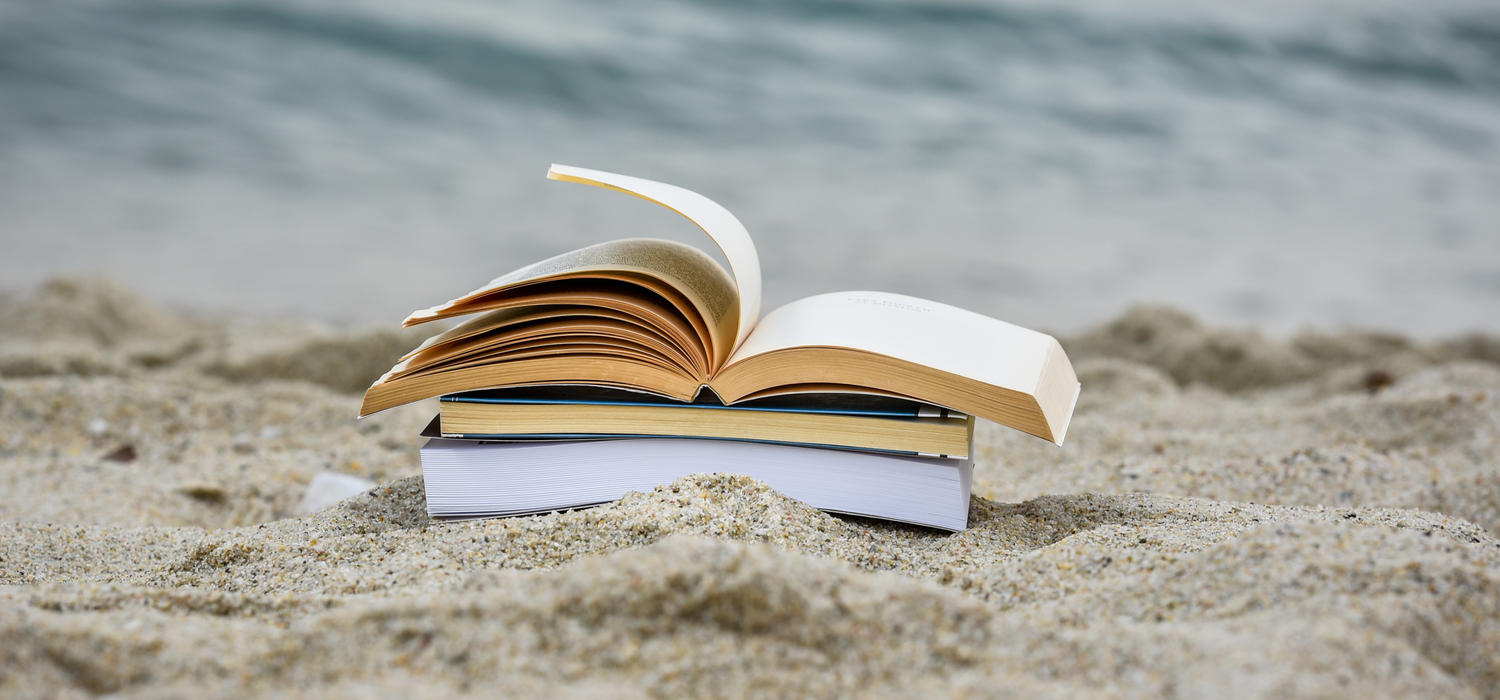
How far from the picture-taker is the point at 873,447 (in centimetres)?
173

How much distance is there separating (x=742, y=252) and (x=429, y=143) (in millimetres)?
6619

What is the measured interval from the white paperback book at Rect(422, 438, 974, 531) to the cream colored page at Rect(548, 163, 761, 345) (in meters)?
0.22

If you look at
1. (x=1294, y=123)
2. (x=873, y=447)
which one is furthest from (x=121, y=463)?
(x=1294, y=123)

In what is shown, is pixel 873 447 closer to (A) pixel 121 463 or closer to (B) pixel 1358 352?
(A) pixel 121 463

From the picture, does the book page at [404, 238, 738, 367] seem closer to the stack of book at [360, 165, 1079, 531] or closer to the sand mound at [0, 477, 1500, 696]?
the stack of book at [360, 165, 1079, 531]

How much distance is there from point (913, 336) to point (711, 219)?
401 millimetres

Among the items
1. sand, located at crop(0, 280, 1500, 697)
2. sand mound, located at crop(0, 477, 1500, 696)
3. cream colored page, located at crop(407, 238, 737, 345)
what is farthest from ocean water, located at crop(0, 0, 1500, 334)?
sand mound, located at crop(0, 477, 1500, 696)

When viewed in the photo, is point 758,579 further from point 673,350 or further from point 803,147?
point 803,147

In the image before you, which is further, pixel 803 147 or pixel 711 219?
pixel 803 147

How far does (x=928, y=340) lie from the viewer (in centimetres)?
178

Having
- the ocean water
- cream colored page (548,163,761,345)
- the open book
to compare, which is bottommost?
the open book

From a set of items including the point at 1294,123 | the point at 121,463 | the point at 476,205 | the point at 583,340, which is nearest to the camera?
the point at 583,340

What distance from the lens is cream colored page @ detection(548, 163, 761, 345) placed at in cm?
167

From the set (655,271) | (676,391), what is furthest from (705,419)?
(655,271)
